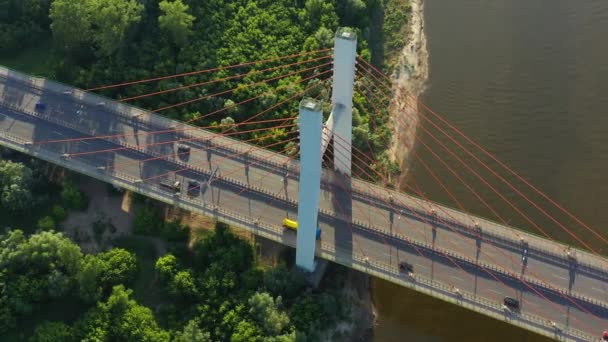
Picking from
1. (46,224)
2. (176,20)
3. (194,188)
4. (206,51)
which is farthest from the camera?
(206,51)

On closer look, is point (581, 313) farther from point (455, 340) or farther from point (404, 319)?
point (404, 319)

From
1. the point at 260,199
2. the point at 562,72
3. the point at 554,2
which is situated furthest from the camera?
the point at 554,2

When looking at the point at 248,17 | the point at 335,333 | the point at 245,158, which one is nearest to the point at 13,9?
the point at 248,17

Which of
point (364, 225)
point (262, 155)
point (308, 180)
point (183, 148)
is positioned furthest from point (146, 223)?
point (364, 225)

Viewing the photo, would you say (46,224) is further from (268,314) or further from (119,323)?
(268,314)

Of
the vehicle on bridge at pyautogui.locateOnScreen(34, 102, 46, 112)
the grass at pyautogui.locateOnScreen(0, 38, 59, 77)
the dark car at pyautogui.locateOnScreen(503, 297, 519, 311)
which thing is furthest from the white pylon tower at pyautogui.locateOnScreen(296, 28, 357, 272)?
the grass at pyautogui.locateOnScreen(0, 38, 59, 77)

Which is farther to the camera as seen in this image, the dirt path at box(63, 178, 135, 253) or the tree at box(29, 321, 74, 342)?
the dirt path at box(63, 178, 135, 253)

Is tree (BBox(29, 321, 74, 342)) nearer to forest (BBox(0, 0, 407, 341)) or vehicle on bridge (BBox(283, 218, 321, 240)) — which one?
forest (BBox(0, 0, 407, 341))
